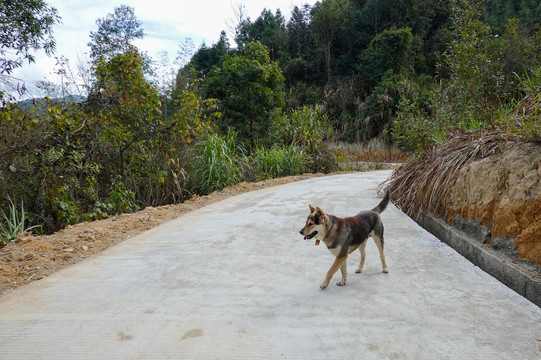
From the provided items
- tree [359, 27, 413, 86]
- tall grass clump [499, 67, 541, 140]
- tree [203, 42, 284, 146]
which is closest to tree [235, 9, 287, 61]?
tree [359, 27, 413, 86]

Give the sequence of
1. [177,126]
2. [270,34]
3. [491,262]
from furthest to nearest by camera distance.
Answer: [270,34] → [177,126] → [491,262]

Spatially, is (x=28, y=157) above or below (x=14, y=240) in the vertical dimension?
above

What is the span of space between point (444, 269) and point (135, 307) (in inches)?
106

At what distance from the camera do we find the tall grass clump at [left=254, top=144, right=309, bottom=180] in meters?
10.4

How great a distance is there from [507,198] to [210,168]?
5.94 m

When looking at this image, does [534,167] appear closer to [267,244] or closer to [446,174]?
[446,174]

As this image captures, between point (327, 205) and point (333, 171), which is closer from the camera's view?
point (327, 205)

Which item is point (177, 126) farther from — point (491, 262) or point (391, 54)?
point (391, 54)

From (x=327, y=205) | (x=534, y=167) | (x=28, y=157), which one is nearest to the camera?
(x=534, y=167)

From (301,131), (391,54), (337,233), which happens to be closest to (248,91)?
(301,131)

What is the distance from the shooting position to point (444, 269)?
332cm

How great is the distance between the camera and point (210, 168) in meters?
8.08

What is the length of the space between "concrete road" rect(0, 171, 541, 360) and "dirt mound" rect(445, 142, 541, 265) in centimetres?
39

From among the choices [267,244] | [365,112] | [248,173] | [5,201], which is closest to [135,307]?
[267,244]
